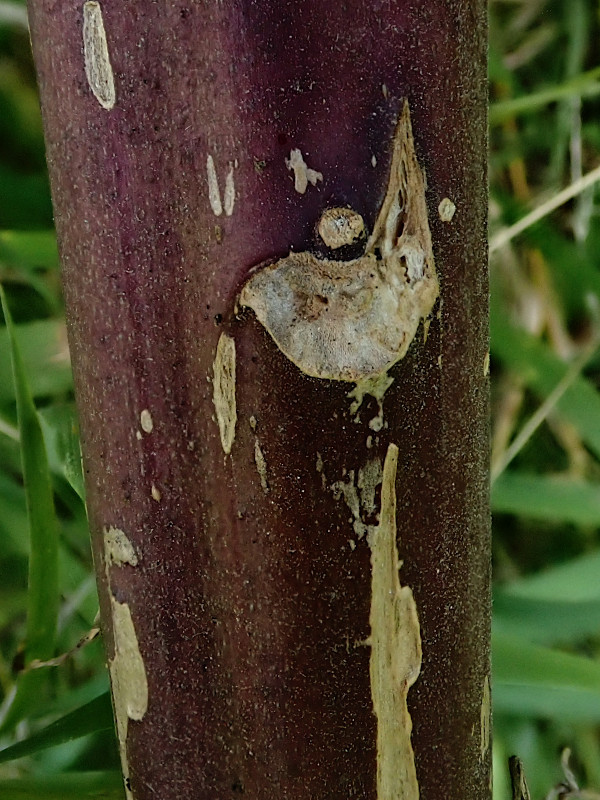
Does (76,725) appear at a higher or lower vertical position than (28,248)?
lower

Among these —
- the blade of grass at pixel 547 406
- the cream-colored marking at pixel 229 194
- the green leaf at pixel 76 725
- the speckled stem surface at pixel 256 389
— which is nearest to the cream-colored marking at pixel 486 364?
the speckled stem surface at pixel 256 389

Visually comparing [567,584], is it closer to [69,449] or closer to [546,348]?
[546,348]

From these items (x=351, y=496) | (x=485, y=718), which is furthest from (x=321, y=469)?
(x=485, y=718)

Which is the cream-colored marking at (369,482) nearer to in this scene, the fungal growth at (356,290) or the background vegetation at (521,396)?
the fungal growth at (356,290)

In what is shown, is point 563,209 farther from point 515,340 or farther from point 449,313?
point 449,313

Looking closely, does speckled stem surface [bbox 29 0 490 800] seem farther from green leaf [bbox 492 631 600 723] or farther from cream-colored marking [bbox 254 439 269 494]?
green leaf [bbox 492 631 600 723]

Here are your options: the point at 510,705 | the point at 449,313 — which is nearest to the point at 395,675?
the point at 449,313

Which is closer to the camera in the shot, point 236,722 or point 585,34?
point 236,722
